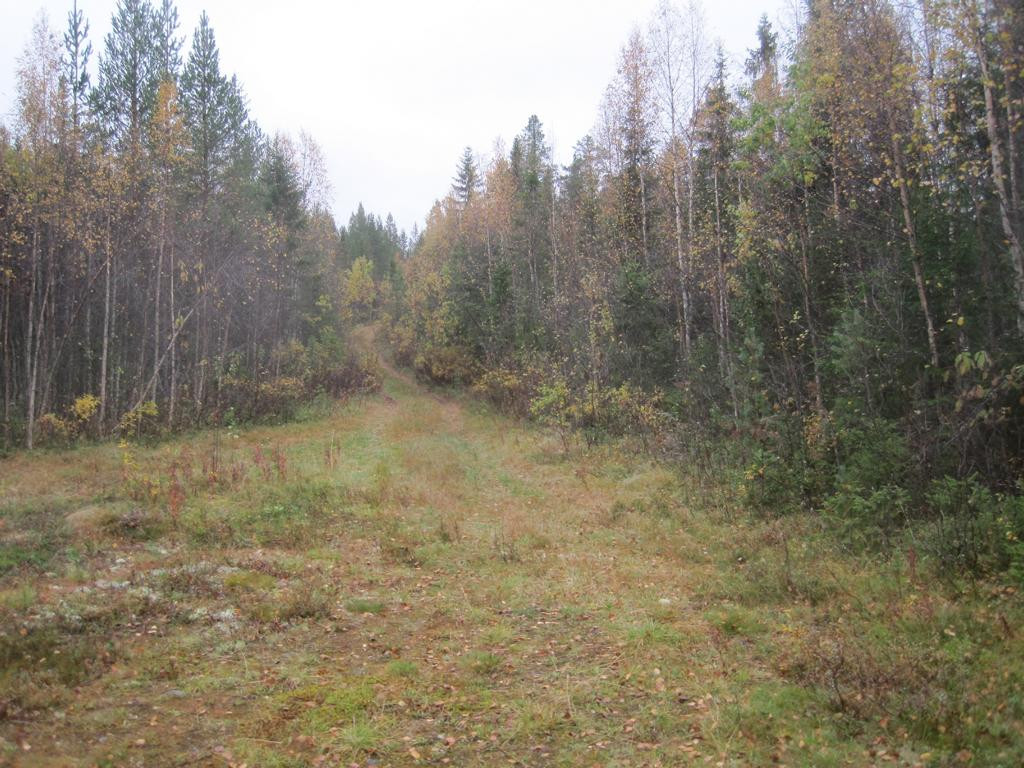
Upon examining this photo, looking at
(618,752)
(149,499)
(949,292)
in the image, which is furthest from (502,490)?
(618,752)

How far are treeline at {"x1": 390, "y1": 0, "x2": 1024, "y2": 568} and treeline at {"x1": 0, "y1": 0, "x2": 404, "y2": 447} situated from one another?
1357 cm

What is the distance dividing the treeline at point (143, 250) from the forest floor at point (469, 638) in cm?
957

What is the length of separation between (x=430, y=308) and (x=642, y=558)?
114ft

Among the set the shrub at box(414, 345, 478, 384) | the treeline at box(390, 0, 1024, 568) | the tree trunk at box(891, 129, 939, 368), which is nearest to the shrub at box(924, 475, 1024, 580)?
the treeline at box(390, 0, 1024, 568)

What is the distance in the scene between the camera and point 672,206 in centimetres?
2178

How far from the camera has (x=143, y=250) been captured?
925 inches

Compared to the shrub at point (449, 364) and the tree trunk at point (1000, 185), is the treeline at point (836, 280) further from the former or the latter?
the shrub at point (449, 364)

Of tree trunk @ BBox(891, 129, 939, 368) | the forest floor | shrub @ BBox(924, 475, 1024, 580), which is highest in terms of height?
tree trunk @ BBox(891, 129, 939, 368)

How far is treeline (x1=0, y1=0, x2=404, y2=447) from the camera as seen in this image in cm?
1898

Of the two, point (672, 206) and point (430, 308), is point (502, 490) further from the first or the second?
point (430, 308)

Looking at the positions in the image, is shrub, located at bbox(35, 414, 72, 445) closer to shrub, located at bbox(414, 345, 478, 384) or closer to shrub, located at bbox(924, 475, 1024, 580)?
shrub, located at bbox(924, 475, 1024, 580)

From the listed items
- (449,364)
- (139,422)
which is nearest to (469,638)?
(139,422)

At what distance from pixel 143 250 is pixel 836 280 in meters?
22.5

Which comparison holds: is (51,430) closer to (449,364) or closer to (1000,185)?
(449,364)
